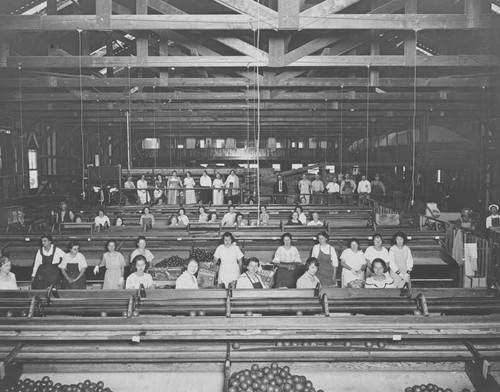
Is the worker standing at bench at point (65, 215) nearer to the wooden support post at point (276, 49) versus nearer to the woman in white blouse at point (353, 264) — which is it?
the wooden support post at point (276, 49)

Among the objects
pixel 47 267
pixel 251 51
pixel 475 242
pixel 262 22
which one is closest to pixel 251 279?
pixel 47 267

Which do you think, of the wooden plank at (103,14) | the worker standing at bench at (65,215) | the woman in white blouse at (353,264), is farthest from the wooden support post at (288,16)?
the worker standing at bench at (65,215)

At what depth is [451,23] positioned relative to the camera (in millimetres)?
7145

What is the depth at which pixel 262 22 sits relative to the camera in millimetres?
6781

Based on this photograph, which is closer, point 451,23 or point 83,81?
point 451,23

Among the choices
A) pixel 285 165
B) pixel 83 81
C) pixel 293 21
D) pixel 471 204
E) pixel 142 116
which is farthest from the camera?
pixel 285 165

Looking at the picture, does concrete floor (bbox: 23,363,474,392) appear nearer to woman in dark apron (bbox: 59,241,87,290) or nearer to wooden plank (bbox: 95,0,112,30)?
woman in dark apron (bbox: 59,241,87,290)

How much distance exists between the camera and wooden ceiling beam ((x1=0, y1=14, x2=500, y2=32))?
6902 mm

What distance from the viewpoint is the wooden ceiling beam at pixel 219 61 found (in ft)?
28.0

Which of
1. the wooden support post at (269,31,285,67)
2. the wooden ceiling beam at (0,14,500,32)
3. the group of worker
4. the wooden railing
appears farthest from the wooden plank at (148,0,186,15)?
the wooden railing

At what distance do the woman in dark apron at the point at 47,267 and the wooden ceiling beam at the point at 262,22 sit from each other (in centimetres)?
335

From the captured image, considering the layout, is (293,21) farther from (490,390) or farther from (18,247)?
(18,247)

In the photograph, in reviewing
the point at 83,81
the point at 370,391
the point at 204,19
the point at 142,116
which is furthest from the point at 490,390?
the point at 142,116

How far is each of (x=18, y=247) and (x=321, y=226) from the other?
20.2 feet
